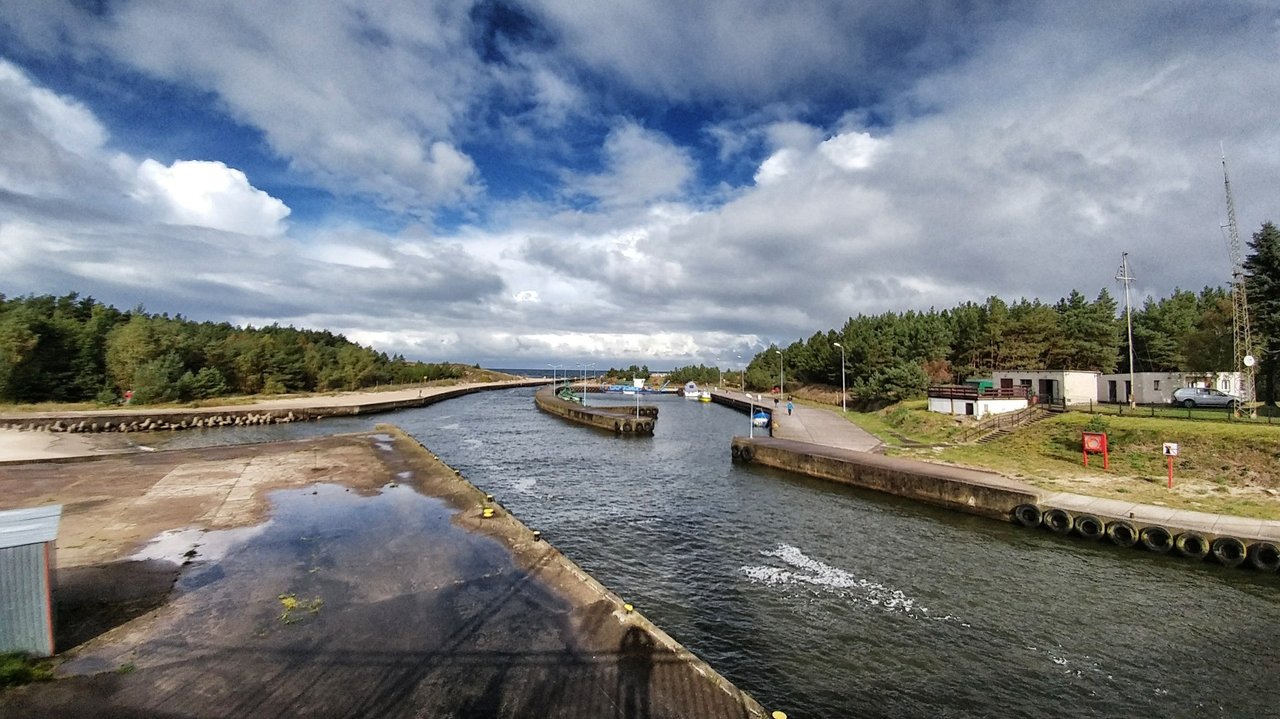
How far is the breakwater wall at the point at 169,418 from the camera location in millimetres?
51188

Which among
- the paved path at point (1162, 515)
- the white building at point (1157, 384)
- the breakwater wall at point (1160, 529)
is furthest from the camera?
the white building at point (1157, 384)

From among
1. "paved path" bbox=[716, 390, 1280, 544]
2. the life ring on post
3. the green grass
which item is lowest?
the life ring on post

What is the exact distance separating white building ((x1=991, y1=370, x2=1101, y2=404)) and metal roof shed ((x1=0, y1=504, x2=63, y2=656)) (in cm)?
5114

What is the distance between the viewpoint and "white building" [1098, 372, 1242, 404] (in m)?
39.8

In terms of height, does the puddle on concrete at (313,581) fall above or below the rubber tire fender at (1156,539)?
above

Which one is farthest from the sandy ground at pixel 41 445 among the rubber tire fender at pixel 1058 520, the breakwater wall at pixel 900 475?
the rubber tire fender at pixel 1058 520

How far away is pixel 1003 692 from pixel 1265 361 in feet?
143

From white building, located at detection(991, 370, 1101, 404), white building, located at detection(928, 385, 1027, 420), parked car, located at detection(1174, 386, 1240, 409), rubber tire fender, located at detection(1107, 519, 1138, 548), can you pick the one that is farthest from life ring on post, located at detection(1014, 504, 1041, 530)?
parked car, located at detection(1174, 386, 1240, 409)

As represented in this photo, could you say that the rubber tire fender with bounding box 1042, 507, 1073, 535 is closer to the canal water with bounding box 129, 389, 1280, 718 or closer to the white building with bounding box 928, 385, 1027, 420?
the canal water with bounding box 129, 389, 1280, 718

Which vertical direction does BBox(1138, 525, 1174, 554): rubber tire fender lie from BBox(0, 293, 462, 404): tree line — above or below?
below

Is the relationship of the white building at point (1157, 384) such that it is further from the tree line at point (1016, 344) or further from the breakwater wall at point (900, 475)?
the breakwater wall at point (900, 475)

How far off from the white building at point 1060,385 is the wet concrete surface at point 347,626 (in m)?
42.9

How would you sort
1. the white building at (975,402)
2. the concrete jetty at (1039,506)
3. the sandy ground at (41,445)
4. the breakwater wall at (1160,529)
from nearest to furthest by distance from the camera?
the breakwater wall at (1160,529) < the concrete jetty at (1039,506) < the sandy ground at (41,445) < the white building at (975,402)

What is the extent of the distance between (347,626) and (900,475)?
24.8 metres
